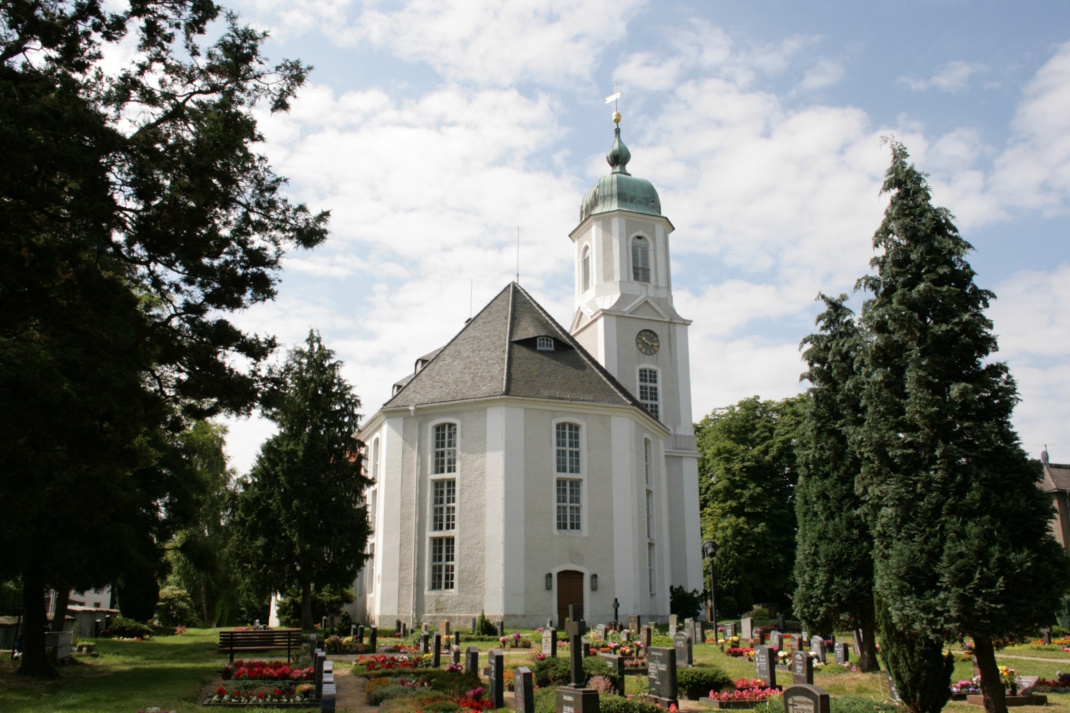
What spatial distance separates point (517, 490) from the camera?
28.5 metres

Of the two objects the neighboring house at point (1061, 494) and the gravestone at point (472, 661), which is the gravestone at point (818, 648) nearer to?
the gravestone at point (472, 661)

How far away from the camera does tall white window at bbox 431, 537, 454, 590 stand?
28.5 m

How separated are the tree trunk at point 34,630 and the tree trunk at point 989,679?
16.8 meters

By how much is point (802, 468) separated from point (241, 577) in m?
17.5

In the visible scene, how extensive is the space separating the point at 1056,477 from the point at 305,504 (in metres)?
43.0

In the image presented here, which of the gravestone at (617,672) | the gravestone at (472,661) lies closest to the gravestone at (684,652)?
the gravestone at (617,672)

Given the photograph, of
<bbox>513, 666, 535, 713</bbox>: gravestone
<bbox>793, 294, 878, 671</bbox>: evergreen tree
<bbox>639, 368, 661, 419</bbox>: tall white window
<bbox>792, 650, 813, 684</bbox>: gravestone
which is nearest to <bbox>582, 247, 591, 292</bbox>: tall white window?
<bbox>639, 368, 661, 419</bbox>: tall white window

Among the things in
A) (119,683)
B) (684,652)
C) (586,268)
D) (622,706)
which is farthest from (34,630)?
(586,268)

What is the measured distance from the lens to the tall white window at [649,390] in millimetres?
37031

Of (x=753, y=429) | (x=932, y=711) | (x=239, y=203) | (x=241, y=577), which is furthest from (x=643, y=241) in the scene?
(x=932, y=711)

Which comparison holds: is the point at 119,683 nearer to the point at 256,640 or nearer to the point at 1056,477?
the point at 256,640

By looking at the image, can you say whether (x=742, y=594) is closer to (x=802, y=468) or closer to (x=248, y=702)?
(x=802, y=468)

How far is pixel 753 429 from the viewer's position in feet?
155

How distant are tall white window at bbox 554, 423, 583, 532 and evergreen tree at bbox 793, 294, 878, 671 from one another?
11.2 meters
